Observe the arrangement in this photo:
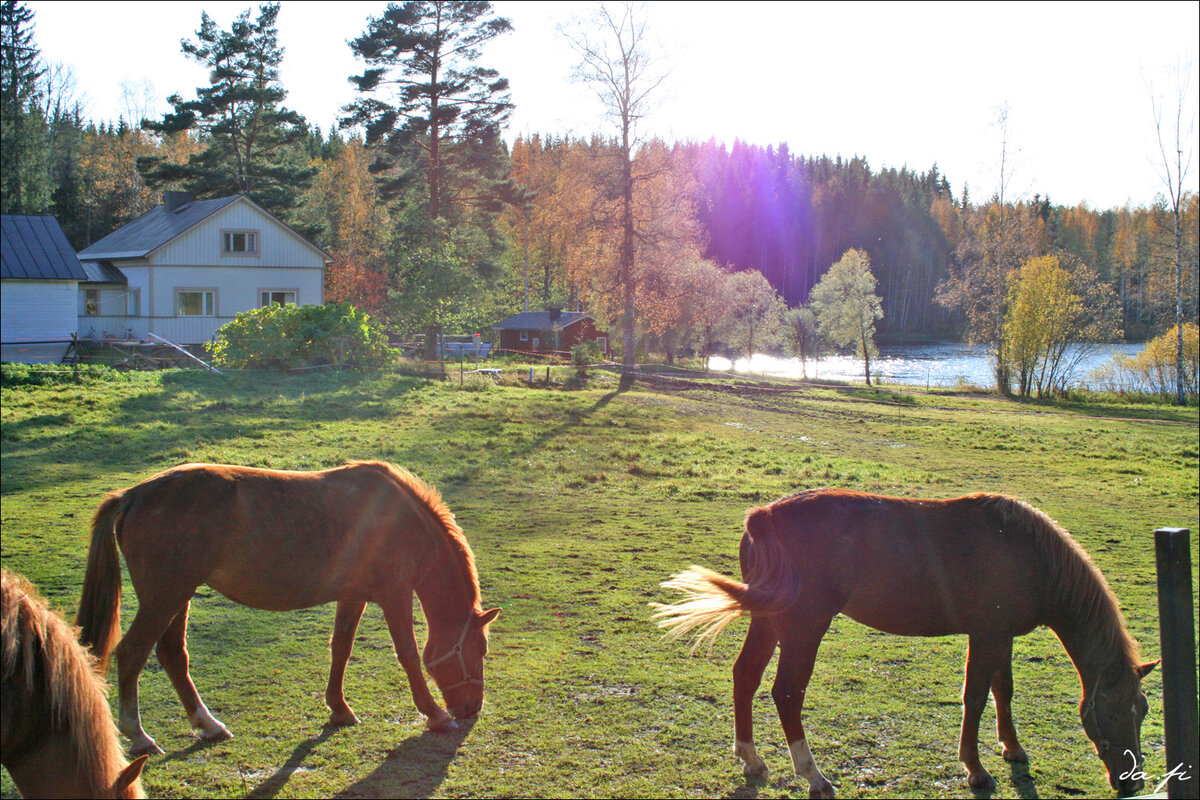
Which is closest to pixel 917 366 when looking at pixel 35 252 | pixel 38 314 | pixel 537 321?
pixel 537 321

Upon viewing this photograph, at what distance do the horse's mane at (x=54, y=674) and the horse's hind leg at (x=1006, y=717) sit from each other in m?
3.95

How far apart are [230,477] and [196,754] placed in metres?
1.37

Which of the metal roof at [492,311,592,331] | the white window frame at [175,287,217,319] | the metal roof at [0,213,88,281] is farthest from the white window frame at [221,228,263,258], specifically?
the metal roof at [492,311,592,331]

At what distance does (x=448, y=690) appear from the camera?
4.30m

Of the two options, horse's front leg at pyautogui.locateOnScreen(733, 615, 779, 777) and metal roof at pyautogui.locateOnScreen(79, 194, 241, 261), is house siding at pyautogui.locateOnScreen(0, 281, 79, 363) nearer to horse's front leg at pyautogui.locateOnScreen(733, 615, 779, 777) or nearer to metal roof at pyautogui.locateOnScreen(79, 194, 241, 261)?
metal roof at pyautogui.locateOnScreen(79, 194, 241, 261)

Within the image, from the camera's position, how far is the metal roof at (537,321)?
158 ft

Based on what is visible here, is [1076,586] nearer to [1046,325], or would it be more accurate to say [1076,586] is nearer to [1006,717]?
[1006,717]

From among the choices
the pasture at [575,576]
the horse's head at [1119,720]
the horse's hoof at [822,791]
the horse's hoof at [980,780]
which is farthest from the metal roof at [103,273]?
the horse's head at [1119,720]

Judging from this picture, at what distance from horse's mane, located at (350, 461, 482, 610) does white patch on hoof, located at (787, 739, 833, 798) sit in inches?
70.0

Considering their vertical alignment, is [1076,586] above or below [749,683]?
above

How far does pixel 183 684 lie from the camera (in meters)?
4.20

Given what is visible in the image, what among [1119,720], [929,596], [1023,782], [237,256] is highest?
[237,256]

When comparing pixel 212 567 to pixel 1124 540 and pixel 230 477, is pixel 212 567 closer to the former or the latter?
pixel 230 477

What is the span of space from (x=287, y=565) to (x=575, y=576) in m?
3.83
